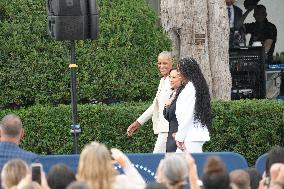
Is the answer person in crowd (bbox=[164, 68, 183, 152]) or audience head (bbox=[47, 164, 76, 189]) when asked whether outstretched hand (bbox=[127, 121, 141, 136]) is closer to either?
person in crowd (bbox=[164, 68, 183, 152])

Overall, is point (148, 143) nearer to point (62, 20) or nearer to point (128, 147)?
point (128, 147)

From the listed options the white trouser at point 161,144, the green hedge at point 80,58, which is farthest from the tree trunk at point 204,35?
the white trouser at point 161,144

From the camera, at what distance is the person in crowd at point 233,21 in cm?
2073

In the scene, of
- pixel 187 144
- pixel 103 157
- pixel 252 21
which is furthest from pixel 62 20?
pixel 252 21

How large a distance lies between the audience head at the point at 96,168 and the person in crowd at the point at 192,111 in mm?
3310

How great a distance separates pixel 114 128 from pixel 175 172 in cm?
692

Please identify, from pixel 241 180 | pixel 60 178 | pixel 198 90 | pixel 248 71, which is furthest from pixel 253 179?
pixel 248 71

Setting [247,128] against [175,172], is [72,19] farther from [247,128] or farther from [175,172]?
[175,172]

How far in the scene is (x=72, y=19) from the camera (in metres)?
14.9

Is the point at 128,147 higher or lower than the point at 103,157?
lower

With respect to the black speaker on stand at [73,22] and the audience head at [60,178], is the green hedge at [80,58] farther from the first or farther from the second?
the audience head at [60,178]

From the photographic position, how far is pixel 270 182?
10188 mm

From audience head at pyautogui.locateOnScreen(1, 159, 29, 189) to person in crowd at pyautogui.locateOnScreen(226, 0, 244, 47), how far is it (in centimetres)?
1094

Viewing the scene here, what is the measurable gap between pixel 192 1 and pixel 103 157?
820 centimetres
